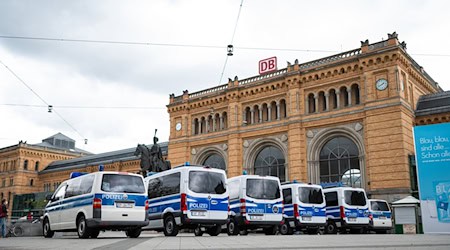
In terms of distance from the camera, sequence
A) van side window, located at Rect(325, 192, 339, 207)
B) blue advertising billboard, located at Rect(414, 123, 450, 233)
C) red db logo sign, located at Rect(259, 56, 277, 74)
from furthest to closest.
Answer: red db logo sign, located at Rect(259, 56, 277, 74)
van side window, located at Rect(325, 192, 339, 207)
blue advertising billboard, located at Rect(414, 123, 450, 233)

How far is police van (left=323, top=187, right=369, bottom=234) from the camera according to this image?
2061cm

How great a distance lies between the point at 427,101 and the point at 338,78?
6.55 metres

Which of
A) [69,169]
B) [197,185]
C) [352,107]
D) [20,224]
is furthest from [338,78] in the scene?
[69,169]

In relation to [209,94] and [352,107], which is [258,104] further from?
[352,107]

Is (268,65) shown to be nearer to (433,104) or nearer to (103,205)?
(433,104)

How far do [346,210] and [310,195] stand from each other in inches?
91.7

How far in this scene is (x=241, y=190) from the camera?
17.0m

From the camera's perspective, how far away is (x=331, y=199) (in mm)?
21406

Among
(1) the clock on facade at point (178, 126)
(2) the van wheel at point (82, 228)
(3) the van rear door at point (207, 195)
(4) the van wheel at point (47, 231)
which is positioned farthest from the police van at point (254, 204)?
(1) the clock on facade at point (178, 126)

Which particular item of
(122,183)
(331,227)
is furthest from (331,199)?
(122,183)

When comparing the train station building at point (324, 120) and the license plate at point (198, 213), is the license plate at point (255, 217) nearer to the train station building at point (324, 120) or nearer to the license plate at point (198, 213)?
the license plate at point (198, 213)

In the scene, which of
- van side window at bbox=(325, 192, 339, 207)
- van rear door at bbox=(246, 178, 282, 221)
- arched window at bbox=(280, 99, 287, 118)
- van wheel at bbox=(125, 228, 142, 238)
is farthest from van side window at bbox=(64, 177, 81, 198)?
arched window at bbox=(280, 99, 287, 118)

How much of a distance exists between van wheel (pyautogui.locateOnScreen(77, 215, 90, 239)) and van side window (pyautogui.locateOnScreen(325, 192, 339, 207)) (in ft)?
41.1

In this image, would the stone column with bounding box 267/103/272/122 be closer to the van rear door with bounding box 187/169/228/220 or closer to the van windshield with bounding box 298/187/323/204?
the van windshield with bounding box 298/187/323/204
